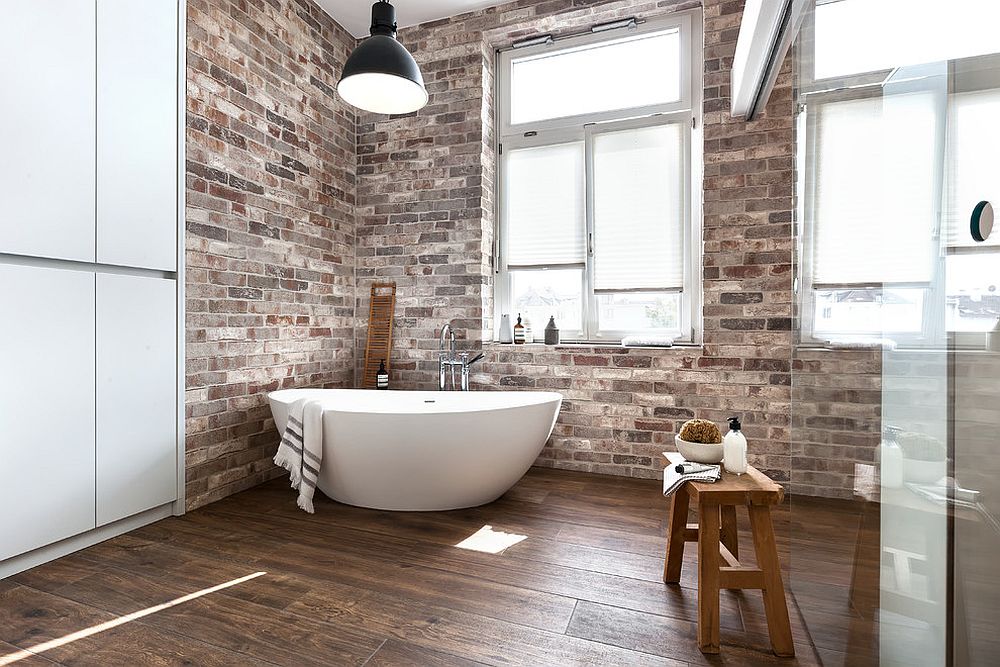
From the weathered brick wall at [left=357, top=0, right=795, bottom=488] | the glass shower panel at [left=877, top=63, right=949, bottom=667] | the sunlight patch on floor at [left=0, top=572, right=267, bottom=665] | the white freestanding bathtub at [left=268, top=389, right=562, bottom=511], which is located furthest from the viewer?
the weathered brick wall at [left=357, top=0, right=795, bottom=488]

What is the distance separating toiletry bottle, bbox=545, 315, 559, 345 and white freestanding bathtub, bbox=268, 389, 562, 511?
0.86 meters

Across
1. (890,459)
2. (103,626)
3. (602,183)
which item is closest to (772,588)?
(890,459)

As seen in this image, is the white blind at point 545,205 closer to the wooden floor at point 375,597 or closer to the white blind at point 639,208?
the white blind at point 639,208

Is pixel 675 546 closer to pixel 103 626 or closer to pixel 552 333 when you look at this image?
pixel 552 333

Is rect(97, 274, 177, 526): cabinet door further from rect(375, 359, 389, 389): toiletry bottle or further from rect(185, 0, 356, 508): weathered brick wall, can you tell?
rect(375, 359, 389, 389): toiletry bottle

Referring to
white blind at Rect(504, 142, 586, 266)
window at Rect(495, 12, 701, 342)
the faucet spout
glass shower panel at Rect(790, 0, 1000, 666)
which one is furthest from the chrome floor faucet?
glass shower panel at Rect(790, 0, 1000, 666)

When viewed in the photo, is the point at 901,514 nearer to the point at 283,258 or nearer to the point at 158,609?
the point at 158,609

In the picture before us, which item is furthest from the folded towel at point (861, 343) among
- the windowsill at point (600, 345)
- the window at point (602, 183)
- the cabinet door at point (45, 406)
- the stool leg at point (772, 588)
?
the cabinet door at point (45, 406)

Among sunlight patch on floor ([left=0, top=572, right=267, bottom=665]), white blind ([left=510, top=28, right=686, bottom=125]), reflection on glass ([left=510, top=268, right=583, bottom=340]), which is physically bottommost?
sunlight patch on floor ([left=0, top=572, right=267, bottom=665])

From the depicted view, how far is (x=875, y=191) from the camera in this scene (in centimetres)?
118

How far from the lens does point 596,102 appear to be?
3.73 m

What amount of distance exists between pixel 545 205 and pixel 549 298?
0.70 meters

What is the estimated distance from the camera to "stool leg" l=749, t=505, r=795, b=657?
157 centimetres

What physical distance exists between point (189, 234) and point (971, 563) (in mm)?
3254
